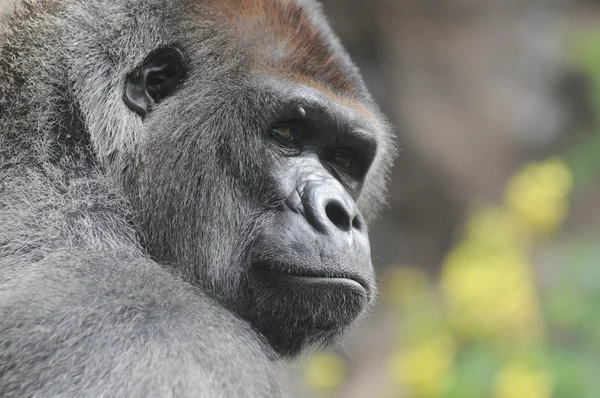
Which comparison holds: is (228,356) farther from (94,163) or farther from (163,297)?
(94,163)

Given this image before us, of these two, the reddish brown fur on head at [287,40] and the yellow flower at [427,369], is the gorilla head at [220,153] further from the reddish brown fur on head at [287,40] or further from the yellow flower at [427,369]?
the yellow flower at [427,369]

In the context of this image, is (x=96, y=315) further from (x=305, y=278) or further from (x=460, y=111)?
(x=460, y=111)

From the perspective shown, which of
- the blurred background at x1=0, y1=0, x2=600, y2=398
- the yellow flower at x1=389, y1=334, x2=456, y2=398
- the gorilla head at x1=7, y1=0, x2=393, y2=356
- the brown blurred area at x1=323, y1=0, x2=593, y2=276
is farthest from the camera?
the brown blurred area at x1=323, y1=0, x2=593, y2=276

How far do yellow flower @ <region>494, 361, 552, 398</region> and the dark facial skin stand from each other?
5.95ft

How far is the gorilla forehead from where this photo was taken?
3395mm

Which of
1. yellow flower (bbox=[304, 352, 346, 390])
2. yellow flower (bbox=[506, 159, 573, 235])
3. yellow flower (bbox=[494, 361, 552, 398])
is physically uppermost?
yellow flower (bbox=[506, 159, 573, 235])

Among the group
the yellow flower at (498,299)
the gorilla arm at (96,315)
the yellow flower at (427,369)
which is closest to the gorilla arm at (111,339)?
the gorilla arm at (96,315)

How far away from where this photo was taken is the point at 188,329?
2559mm

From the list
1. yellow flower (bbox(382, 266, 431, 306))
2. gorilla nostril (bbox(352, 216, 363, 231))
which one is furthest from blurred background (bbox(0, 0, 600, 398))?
gorilla nostril (bbox(352, 216, 363, 231))

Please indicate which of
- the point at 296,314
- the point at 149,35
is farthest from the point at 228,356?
the point at 149,35

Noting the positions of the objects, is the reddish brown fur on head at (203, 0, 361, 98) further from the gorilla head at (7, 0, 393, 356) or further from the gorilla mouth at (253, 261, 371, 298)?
the gorilla mouth at (253, 261, 371, 298)

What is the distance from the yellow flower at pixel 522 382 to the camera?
4.75m

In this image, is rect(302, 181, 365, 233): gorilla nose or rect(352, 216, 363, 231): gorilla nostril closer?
rect(302, 181, 365, 233): gorilla nose

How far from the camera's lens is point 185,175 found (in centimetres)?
318
